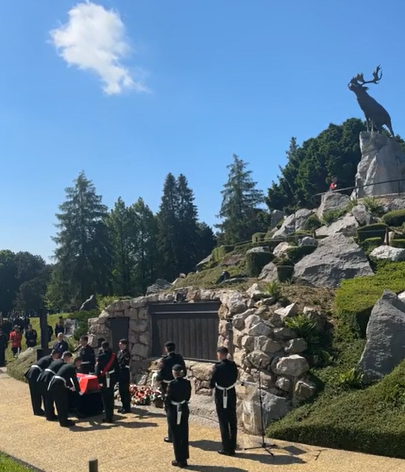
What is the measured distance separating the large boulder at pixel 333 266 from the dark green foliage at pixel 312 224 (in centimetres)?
1183

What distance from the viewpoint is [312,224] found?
29.5 m

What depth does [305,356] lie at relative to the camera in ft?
34.6

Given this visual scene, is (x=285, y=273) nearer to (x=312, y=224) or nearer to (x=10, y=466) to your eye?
(x=10, y=466)

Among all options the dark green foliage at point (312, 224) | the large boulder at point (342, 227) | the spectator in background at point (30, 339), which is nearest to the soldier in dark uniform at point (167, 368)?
the large boulder at point (342, 227)

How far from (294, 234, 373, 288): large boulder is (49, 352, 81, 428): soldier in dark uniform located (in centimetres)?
762

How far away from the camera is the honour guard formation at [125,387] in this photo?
8352mm

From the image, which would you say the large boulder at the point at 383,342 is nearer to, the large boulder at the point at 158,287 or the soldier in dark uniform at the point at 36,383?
the soldier in dark uniform at the point at 36,383

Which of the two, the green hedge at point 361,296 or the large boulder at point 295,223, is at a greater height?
the large boulder at point 295,223

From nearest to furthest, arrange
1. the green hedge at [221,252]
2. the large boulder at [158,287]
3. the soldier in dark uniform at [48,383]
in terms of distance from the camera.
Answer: the soldier in dark uniform at [48,383], the large boulder at [158,287], the green hedge at [221,252]

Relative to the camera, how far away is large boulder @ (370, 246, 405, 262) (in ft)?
53.4

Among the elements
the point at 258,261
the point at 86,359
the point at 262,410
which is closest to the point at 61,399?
the point at 86,359

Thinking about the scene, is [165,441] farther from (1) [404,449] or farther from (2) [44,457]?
(1) [404,449]

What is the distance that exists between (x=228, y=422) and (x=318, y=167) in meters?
53.2

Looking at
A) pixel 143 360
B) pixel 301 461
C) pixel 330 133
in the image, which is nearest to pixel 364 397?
pixel 301 461
